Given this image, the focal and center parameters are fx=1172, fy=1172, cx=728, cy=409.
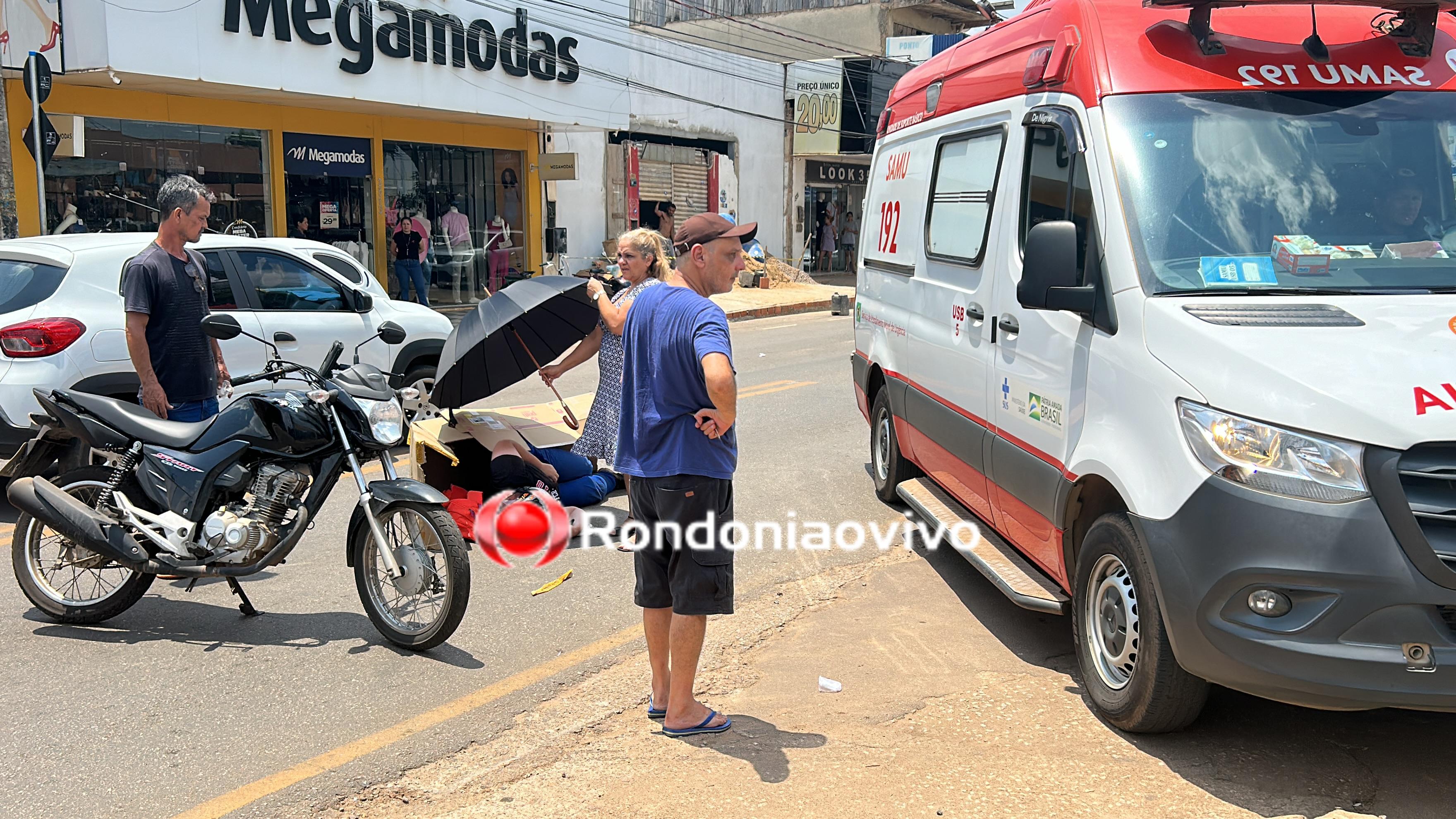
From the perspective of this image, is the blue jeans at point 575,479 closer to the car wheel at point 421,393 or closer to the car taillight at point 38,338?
the car wheel at point 421,393

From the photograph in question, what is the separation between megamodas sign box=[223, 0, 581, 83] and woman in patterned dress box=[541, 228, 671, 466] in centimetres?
1123

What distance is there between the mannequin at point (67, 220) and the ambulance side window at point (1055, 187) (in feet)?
46.8

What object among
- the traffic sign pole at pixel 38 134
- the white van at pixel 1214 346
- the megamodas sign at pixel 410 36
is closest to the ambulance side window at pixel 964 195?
the white van at pixel 1214 346

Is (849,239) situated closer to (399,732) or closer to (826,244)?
(826,244)

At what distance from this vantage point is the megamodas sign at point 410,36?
637 inches

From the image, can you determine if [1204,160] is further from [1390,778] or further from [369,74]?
[369,74]

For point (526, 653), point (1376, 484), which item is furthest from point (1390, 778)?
point (526, 653)

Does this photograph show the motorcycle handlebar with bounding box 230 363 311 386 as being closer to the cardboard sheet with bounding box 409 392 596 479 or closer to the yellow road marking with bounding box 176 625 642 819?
the cardboard sheet with bounding box 409 392 596 479

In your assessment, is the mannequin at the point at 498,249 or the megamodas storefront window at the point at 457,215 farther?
the mannequin at the point at 498,249

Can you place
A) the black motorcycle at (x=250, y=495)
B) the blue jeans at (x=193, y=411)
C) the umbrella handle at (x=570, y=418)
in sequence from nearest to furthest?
the black motorcycle at (x=250, y=495) → the blue jeans at (x=193, y=411) → the umbrella handle at (x=570, y=418)

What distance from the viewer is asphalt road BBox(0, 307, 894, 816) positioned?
3891 millimetres

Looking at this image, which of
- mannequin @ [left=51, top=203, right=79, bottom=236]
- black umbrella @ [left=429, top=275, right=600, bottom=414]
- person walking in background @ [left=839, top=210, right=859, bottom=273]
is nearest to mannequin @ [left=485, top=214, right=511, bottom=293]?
mannequin @ [left=51, top=203, right=79, bottom=236]

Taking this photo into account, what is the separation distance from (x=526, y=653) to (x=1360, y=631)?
318 cm

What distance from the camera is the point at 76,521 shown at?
5.14m
